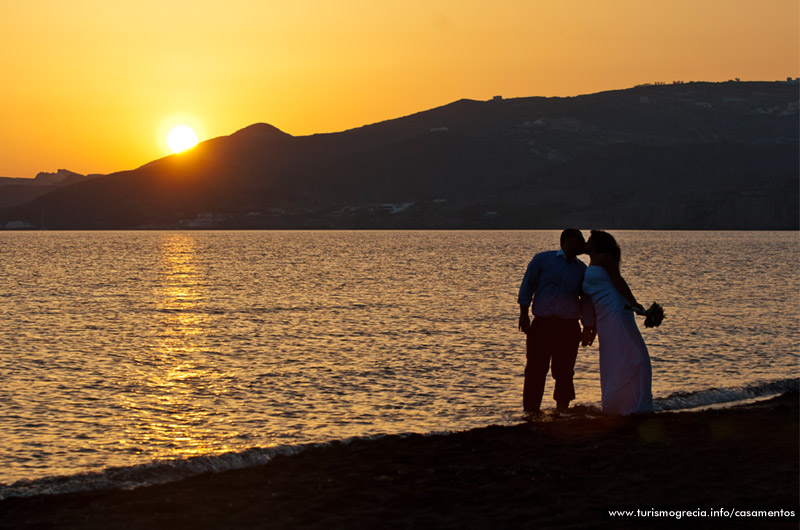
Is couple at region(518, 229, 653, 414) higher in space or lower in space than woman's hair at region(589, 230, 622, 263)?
lower

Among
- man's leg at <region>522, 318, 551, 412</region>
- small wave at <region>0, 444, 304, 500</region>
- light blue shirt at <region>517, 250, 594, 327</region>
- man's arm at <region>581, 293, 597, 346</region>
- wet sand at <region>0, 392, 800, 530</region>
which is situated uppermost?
light blue shirt at <region>517, 250, 594, 327</region>

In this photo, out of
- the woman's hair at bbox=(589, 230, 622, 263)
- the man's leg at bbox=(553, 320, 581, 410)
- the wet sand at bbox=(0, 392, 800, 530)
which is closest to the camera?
the wet sand at bbox=(0, 392, 800, 530)

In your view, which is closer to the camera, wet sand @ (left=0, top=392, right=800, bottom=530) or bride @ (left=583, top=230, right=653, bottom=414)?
wet sand @ (left=0, top=392, right=800, bottom=530)

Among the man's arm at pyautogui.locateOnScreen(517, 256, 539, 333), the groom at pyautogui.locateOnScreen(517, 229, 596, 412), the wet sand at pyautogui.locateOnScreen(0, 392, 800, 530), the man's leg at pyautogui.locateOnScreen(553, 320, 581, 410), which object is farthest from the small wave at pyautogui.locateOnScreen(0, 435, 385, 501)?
the man's leg at pyautogui.locateOnScreen(553, 320, 581, 410)

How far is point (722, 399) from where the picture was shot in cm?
1513

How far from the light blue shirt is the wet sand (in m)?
1.53

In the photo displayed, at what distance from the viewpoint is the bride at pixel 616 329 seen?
10656mm

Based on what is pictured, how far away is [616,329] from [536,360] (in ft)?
4.87

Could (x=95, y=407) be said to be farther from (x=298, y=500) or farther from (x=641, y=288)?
(x=641, y=288)

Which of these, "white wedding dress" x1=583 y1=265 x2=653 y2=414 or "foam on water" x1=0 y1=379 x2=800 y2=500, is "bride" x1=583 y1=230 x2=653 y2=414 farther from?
"foam on water" x1=0 y1=379 x2=800 y2=500

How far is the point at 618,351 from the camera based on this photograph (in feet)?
35.7

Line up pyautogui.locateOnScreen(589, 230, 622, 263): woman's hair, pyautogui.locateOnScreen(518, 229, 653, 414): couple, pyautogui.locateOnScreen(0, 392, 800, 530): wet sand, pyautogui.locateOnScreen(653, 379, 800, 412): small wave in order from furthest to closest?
pyautogui.locateOnScreen(653, 379, 800, 412): small wave < pyautogui.locateOnScreen(518, 229, 653, 414): couple < pyautogui.locateOnScreen(589, 230, 622, 263): woman's hair < pyautogui.locateOnScreen(0, 392, 800, 530): wet sand

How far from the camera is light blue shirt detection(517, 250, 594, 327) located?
11445 millimetres

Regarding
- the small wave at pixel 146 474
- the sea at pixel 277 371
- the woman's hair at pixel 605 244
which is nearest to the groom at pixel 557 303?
the woman's hair at pixel 605 244
